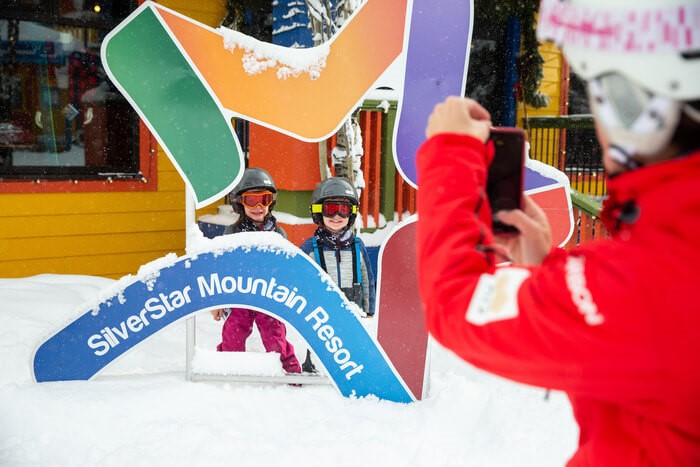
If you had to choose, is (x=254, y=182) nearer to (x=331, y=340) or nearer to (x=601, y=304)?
(x=331, y=340)

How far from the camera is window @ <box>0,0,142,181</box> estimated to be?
6.25 metres

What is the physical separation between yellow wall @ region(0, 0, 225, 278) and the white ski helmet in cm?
632

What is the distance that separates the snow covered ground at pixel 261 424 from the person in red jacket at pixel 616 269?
7.60ft

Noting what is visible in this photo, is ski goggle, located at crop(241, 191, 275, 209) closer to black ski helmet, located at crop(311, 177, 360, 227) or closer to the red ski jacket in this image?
black ski helmet, located at crop(311, 177, 360, 227)

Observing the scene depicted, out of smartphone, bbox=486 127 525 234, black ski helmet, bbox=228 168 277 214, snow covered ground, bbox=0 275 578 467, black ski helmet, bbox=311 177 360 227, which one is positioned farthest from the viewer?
black ski helmet, bbox=228 168 277 214

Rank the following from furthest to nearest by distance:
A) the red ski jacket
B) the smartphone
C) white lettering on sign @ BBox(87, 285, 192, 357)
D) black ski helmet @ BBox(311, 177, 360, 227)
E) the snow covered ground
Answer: black ski helmet @ BBox(311, 177, 360, 227) → white lettering on sign @ BBox(87, 285, 192, 357) → the snow covered ground → the smartphone → the red ski jacket

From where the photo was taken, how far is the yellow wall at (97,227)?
249 inches

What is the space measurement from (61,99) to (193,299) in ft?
12.4

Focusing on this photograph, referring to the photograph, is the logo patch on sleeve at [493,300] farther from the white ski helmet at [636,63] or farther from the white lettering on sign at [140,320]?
the white lettering on sign at [140,320]

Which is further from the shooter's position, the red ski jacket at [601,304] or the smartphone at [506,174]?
the smartphone at [506,174]

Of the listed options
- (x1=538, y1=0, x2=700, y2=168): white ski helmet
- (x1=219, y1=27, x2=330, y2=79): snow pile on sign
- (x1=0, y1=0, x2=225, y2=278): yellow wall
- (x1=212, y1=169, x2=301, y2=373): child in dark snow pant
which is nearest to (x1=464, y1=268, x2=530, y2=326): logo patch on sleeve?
(x1=538, y1=0, x2=700, y2=168): white ski helmet

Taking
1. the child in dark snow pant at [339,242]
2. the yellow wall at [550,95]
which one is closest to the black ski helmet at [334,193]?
the child in dark snow pant at [339,242]

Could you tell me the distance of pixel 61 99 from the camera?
6.53 meters

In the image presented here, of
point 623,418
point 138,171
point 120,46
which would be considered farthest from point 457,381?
point 138,171
